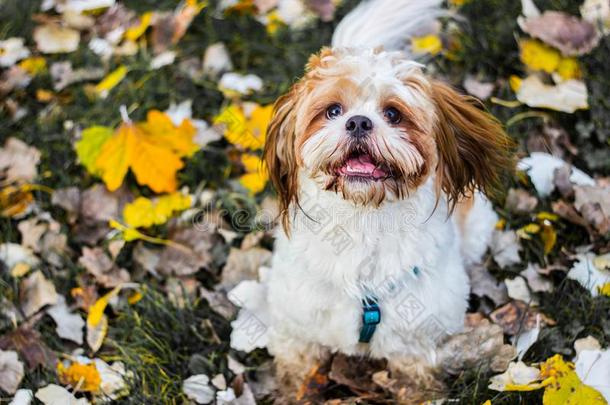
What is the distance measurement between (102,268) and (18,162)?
1.09 meters

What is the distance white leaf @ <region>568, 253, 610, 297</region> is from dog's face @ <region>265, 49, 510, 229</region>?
93cm

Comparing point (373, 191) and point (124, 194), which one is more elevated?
point (373, 191)

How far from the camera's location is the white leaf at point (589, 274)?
3.30m

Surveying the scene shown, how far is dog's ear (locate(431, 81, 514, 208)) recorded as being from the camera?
2.64m

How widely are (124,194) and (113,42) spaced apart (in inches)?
62.2

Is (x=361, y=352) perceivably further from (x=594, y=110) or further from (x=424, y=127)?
(x=594, y=110)

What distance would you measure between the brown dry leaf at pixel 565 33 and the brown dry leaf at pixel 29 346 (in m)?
3.27

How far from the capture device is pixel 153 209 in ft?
12.9

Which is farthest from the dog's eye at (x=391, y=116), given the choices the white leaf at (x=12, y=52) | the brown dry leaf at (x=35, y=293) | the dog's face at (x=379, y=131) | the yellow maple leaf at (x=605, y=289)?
the white leaf at (x=12, y=52)

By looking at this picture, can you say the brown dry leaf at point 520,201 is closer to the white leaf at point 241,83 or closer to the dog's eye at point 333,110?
the dog's eye at point 333,110

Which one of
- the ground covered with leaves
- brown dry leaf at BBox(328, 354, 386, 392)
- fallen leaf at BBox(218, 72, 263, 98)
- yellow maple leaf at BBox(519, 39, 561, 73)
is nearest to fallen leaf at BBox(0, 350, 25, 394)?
the ground covered with leaves

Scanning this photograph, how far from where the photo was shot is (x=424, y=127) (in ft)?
8.36

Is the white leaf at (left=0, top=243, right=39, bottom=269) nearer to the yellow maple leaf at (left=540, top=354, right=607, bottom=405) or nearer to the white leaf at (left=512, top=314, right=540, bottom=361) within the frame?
the white leaf at (left=512, top=314, right=540, bottom=361)

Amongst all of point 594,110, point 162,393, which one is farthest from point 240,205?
point 594,110
